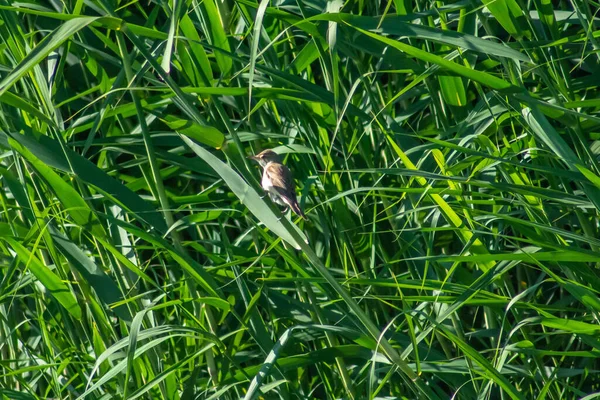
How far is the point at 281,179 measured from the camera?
2.32m

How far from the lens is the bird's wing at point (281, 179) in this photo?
2262 mm

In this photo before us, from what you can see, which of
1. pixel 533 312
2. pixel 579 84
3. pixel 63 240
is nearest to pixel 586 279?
pixel 533 312

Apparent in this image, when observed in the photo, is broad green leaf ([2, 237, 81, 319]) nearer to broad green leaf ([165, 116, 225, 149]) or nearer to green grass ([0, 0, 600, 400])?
green grass ([0, 0, 600, 400])

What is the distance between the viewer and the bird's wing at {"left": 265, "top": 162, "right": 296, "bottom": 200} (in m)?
2.26

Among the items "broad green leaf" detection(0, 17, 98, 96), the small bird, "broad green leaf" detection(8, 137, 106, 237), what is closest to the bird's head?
the small bird

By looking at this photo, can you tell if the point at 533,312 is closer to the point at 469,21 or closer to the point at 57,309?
the point at 469,21

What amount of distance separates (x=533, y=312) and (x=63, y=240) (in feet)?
4.52

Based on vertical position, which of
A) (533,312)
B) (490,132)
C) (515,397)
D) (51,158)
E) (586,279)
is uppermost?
(51,158)

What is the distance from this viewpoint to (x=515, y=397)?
6.05 feet

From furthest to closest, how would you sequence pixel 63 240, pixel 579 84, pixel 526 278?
pixel 526 278, pixel 579 84, pixel 63 240

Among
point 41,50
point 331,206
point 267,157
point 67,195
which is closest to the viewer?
point 41,50

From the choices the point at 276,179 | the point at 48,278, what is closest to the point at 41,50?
the point at 48,278

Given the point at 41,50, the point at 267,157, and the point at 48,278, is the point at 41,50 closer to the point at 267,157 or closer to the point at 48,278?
the point at 48,278

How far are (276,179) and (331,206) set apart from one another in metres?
0.18
